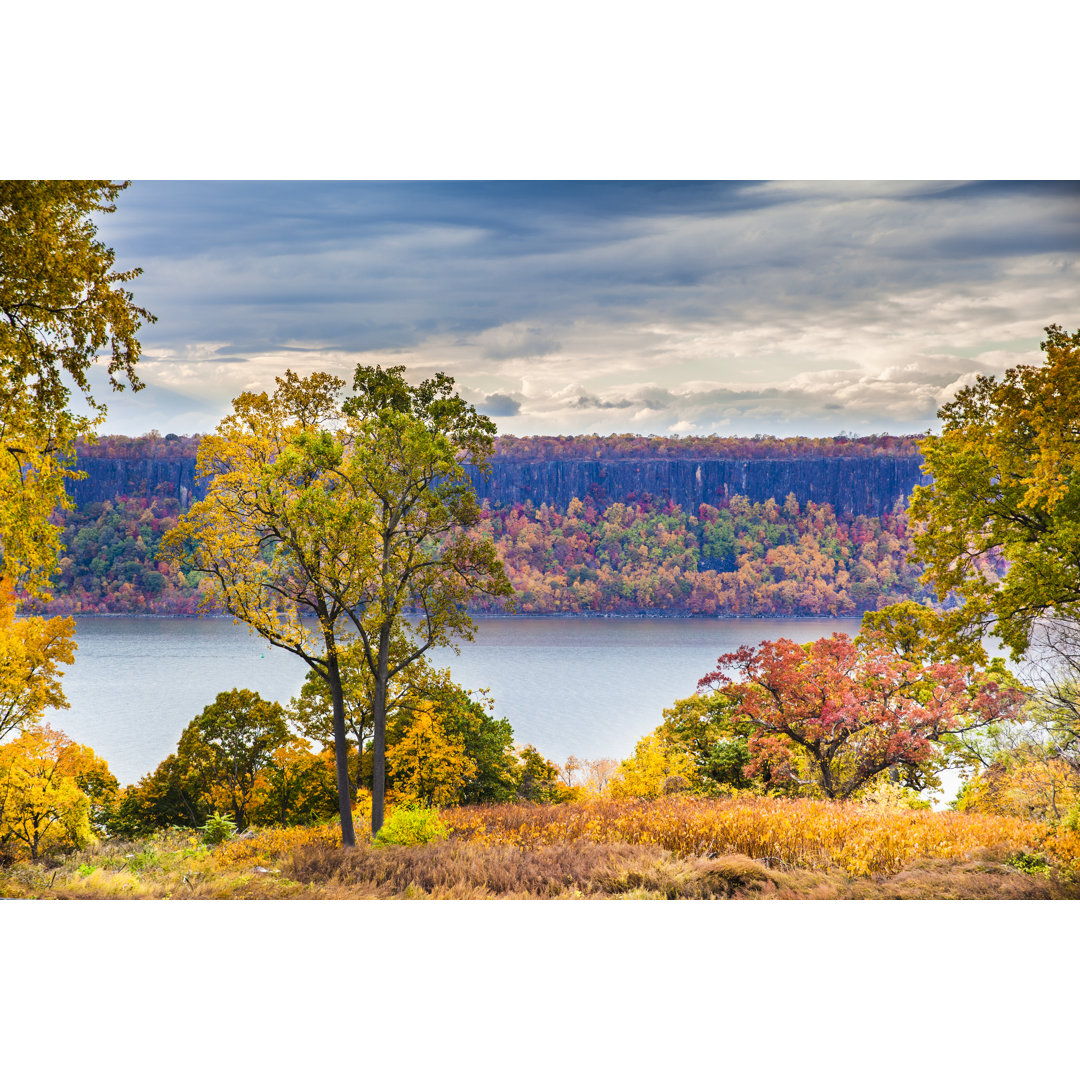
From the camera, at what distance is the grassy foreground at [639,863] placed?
4.71 metres

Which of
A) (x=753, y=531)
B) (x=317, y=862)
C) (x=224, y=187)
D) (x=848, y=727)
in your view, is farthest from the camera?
(x=753, y=531)

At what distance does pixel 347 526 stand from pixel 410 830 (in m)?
2.20

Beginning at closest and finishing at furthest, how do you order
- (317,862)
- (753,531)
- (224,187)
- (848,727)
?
(317,862)
(224,187)
(848,727)
(753,531)

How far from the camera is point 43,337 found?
4793 mm

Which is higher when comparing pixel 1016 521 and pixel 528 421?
pixel 528 421

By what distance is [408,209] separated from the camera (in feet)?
18.3

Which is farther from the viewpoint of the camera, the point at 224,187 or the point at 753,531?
the point at 753,531

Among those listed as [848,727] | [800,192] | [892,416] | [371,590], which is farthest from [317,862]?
[800,192]

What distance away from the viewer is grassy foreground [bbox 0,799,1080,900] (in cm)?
471

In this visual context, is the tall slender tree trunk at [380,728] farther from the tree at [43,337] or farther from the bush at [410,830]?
the tree at [43,337]

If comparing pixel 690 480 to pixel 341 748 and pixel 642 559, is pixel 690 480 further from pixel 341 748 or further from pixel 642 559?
pixel 341 748

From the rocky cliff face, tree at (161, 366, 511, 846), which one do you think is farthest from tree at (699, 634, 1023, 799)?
tree at (161, 366, 511, 846)
